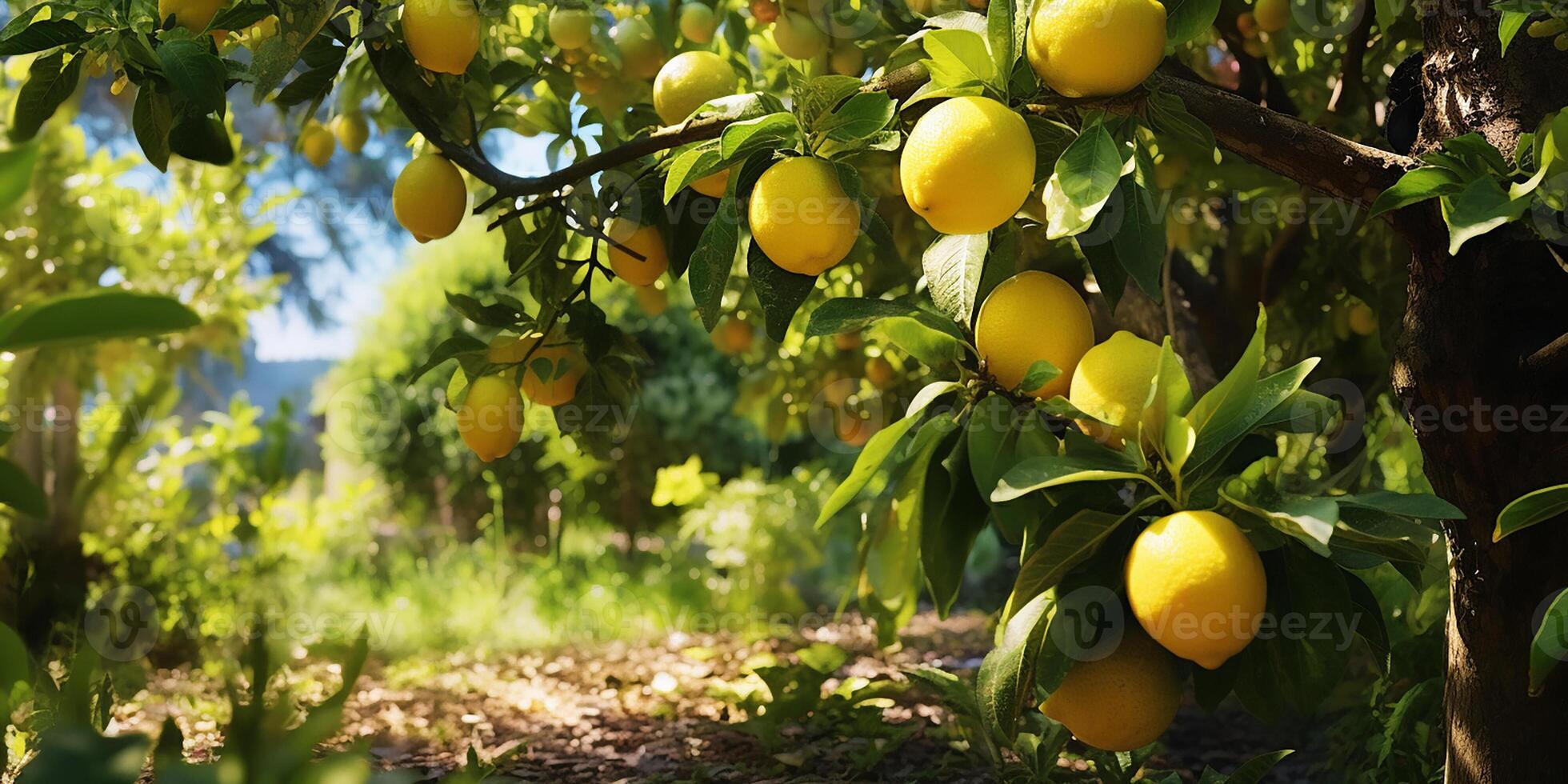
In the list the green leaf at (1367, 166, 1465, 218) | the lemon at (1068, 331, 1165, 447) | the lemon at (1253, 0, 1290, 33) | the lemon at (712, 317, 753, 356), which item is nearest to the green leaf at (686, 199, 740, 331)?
the lemon at (1068, 331, 1165, 447)

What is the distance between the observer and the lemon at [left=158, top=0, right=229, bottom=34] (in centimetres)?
116

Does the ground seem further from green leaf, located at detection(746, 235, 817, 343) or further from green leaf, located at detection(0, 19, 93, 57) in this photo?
green leaf, located at detection(0, 19, 93, 57)

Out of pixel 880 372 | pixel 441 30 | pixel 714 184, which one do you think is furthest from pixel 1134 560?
pixel 880 372

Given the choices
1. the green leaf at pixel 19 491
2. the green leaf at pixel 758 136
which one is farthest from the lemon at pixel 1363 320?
the green leaf at pixel 19 491

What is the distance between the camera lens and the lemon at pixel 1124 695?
35.4 inches

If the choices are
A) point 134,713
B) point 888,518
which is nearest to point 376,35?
point 888,518

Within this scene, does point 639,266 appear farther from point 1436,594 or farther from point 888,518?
point 1436,594

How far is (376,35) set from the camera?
129cm

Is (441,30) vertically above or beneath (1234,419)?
above

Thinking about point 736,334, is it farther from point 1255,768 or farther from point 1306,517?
point 1306,517

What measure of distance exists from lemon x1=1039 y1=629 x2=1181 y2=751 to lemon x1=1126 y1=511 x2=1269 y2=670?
84 millimetres

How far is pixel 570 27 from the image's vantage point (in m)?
1.48

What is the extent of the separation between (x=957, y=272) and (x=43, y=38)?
34.5 inches

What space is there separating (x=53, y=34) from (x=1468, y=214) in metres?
1.22
